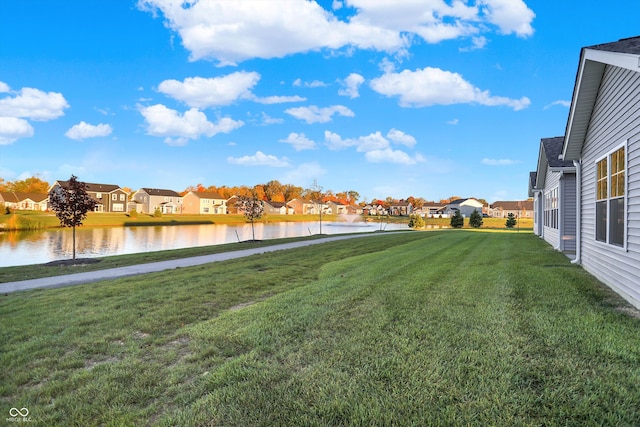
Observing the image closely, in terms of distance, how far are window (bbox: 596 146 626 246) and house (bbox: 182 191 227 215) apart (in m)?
82.0

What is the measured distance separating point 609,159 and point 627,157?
1.19 meters

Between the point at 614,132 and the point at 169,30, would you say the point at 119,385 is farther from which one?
the point at 169,30

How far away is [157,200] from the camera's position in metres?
80.4

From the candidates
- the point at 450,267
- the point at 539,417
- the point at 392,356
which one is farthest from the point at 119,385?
the point at 450,267

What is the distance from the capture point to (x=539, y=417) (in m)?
2.40

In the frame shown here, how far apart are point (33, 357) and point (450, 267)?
7.91 meters

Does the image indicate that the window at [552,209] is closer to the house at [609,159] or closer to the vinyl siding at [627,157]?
the house at [609,159]

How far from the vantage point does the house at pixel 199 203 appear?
82.6 metres

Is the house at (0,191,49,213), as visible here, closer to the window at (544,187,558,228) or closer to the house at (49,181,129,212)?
the house at (49,181,129,212)

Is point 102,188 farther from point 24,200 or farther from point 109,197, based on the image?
point 24,200

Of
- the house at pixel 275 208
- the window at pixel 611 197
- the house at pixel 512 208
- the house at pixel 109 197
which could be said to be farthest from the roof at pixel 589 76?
the house at pixel 512 208

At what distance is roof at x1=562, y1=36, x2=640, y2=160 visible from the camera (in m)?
→ 4.79

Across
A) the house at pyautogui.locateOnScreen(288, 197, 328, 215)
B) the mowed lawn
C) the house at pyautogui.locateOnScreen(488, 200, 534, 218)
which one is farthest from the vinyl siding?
the house at pyautogui.locateOnScreen(488, 200, 534, 218)

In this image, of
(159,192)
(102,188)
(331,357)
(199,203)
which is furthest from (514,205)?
(331,357)
